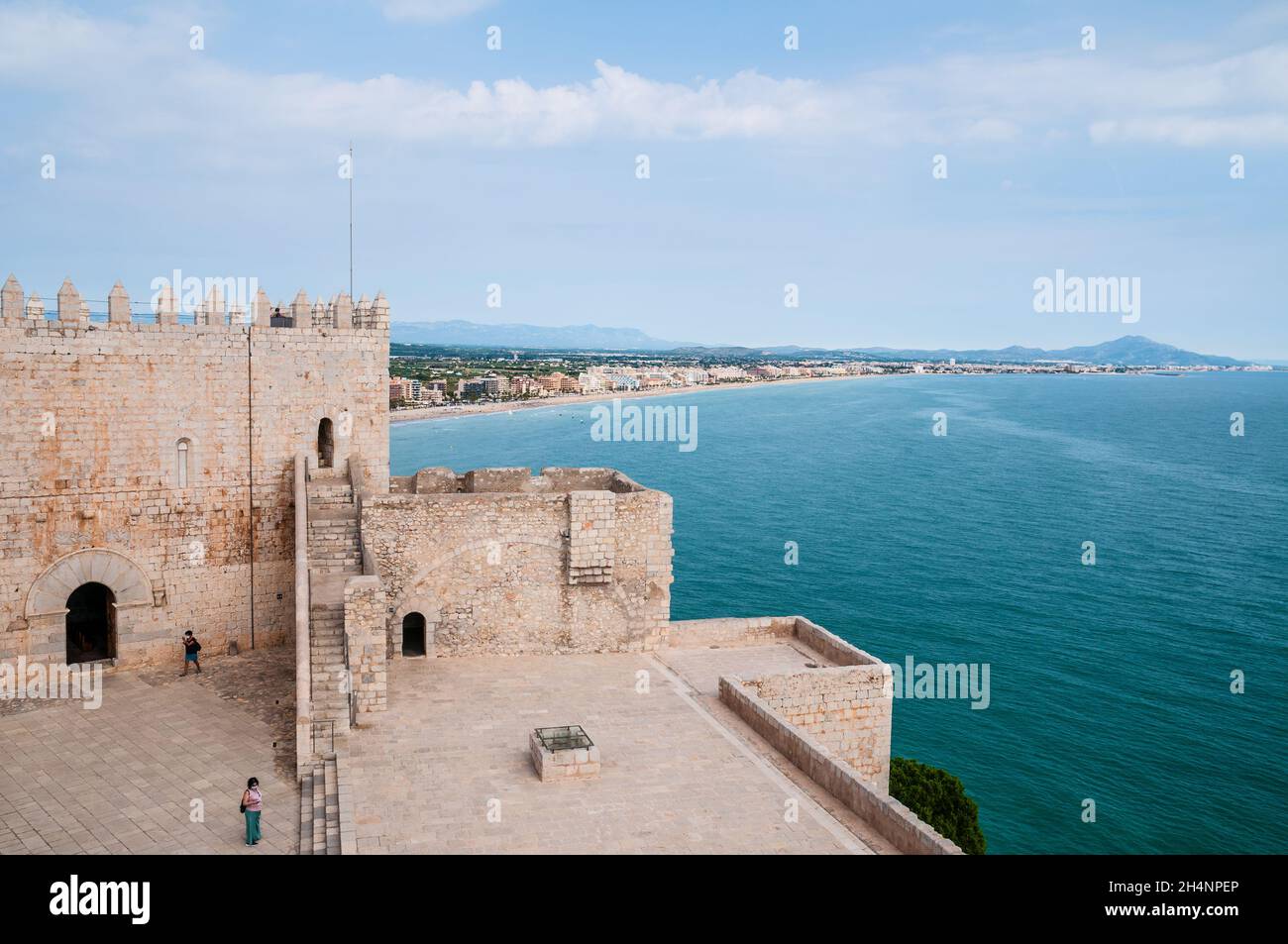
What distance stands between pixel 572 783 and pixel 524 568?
6.36 metres

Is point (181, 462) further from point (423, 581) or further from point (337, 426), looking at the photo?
point (423, 581)

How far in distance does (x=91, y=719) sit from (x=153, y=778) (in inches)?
134

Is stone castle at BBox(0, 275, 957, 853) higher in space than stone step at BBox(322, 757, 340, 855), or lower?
higher

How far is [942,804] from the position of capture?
27.3 meters

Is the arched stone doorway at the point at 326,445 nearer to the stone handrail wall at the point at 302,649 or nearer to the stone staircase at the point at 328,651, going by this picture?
the stone staircase at the point at 328,651

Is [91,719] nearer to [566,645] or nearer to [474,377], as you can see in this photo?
[566,645]

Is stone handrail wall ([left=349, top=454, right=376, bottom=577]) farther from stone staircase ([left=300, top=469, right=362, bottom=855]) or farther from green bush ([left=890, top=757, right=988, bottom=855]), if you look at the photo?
green bush ([left=890, top=757, right=988, bottom=855])

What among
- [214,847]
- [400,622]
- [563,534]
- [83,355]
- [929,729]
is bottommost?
[929,729]

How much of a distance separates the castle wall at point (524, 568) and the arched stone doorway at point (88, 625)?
7205 mm

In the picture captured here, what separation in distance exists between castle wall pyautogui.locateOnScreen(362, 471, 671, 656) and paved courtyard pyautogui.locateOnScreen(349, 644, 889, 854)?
2.83 ft

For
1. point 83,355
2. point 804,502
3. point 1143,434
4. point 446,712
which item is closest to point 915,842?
point 446,712

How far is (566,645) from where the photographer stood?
21.5m

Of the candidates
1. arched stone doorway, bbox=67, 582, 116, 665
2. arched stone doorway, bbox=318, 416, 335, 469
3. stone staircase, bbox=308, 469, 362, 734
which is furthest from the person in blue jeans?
arched stone doorway, bbox=318, 416, 335, 469

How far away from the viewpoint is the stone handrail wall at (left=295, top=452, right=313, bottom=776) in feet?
53.2
